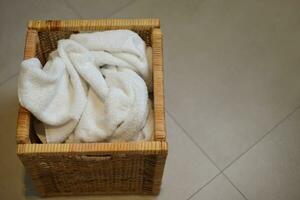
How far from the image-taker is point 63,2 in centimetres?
142

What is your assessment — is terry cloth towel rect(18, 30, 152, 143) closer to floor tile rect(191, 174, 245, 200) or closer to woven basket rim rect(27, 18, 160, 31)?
woven basket rim rect(27, 18, 160, 31)

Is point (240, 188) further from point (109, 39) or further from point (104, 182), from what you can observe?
point (109, 39)

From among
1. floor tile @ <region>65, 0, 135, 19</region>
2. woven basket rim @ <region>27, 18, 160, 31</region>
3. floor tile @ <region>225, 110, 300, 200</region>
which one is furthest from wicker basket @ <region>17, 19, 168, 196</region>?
floor tile @ <region>65, 0, 135, 19</region>

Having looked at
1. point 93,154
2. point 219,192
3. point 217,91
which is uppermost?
point 217,91

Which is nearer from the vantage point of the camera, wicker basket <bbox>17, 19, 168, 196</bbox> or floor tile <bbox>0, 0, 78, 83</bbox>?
wicker basket <bbox>17, 19, 168, 196</bbox>

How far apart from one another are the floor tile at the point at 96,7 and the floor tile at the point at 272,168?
0.66 meters

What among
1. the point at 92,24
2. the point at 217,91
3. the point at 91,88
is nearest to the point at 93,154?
the point at 91,88

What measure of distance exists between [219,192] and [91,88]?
0.48 metres

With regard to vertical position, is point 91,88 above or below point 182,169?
above

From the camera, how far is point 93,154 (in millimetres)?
844

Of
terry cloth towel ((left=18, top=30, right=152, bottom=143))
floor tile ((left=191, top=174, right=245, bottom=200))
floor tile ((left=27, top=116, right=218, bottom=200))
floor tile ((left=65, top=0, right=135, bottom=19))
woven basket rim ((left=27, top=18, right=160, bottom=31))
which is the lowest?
floor tile ((left=191, top=174, right=245, bottom=200))

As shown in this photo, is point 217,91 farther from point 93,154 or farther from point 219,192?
point 93,154

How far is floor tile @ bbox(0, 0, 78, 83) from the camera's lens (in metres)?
1.30

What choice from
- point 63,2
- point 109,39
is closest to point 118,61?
point 109,39
